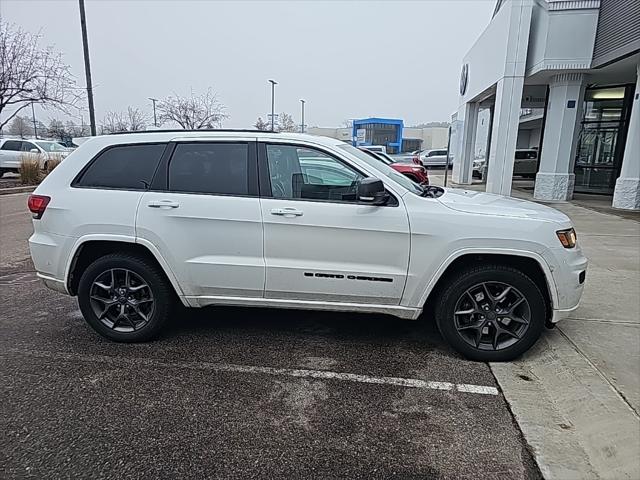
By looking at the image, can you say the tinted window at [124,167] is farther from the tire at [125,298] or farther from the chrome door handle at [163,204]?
the tire at [125,298]

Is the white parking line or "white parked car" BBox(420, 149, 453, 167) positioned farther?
"white parked car" BBox(420, 149, 453, 167)

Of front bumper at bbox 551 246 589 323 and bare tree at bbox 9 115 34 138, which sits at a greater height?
bare tree at bbox 9 115 34 138

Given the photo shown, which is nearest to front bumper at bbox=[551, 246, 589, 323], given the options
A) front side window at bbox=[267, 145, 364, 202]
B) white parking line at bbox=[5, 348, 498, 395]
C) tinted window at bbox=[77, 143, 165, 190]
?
white parking line at bbox=[5, 348, 498, 395]

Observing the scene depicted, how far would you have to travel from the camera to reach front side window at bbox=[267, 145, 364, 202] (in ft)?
12.1

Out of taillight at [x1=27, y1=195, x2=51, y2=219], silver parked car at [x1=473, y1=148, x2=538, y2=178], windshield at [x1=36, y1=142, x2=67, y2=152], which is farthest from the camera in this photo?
silver parked car at [x1=473, y1=148, x2=538, y2=178]

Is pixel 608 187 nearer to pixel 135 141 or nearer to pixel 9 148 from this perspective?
pixel 135 141

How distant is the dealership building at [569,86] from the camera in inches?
481

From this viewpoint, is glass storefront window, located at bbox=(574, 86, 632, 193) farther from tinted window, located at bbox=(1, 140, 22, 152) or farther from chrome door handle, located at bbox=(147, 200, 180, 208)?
tinted window, located at bbox=(1, 140, 22, 152)

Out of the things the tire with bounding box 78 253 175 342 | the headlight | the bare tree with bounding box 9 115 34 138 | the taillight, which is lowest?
the tire with bounding box 78 253 175 342

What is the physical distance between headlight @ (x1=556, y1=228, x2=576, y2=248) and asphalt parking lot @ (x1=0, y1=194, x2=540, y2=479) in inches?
46.2

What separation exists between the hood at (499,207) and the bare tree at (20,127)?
209 ft

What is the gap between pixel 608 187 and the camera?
1706 centimetres

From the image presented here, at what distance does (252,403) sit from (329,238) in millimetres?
1373

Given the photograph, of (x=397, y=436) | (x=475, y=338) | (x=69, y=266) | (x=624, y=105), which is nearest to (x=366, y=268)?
(x=475, y=338)
